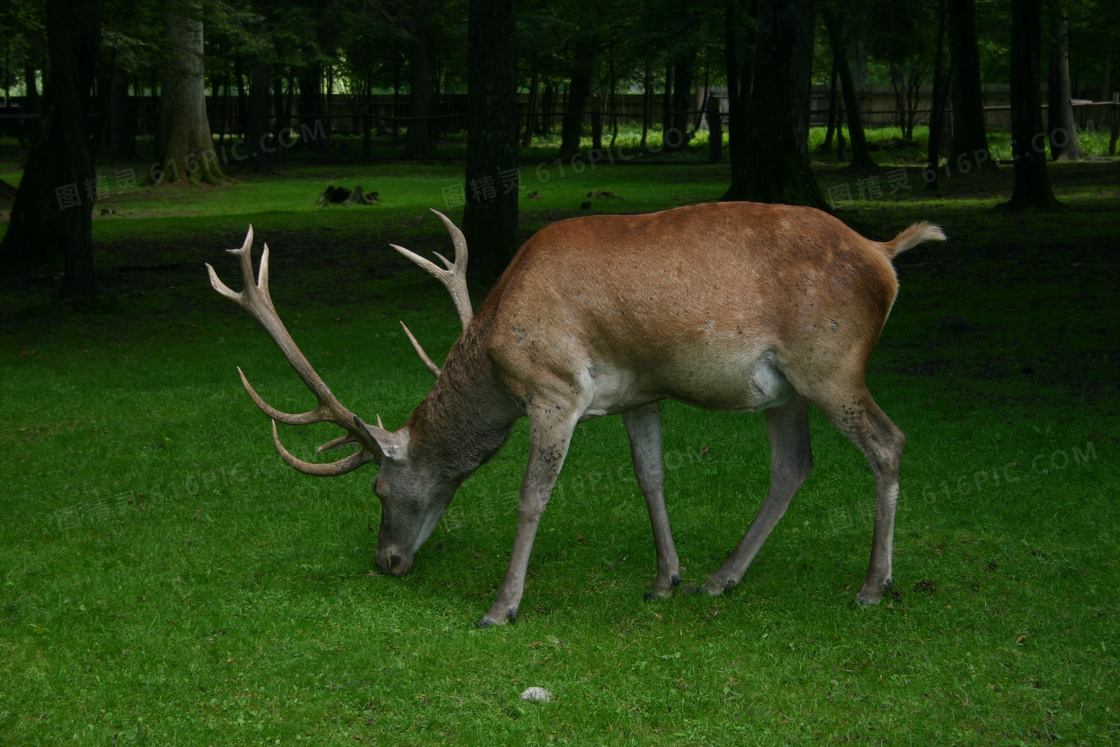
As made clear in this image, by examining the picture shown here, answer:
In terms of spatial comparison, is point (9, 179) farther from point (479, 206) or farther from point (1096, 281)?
point (1096, 281)

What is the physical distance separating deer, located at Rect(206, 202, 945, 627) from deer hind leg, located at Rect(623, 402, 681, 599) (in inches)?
1.2

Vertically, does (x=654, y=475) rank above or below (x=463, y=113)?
below

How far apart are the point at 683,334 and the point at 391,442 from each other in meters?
1.68

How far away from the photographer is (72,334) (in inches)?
457

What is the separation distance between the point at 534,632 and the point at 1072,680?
228 centimetres

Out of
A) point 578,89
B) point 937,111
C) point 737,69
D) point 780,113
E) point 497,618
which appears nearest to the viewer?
point 497,618

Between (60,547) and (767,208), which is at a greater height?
(767,208)

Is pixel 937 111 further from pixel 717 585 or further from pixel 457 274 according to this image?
pixel 717 585

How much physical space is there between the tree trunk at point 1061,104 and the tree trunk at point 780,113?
688 inches

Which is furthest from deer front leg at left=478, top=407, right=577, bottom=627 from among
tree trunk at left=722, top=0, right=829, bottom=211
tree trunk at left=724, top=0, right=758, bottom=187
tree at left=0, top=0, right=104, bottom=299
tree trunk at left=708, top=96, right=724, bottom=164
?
tree trunk at left=708, top=96, right=724, bottom=164

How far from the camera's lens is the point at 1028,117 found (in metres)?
18.6

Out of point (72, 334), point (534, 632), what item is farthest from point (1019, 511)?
point (72, 334)

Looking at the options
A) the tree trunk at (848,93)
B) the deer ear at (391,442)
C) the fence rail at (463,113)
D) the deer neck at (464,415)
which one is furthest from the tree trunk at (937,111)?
the deer ear at (391,442)

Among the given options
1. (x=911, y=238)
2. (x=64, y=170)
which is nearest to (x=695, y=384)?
(x=911, y=238)
